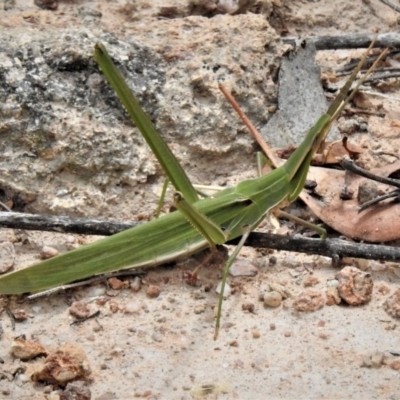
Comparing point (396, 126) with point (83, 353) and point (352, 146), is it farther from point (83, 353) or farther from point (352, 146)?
point (83, 353)

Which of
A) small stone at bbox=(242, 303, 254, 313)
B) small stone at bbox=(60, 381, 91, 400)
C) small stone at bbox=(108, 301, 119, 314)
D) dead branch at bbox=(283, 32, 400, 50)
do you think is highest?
dead branch at bbox=(283, 32, 400, 50)

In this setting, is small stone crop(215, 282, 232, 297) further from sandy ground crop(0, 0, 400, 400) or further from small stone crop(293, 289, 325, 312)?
small stone crop(293, 289, 325, 312)

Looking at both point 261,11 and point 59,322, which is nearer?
point 59,322

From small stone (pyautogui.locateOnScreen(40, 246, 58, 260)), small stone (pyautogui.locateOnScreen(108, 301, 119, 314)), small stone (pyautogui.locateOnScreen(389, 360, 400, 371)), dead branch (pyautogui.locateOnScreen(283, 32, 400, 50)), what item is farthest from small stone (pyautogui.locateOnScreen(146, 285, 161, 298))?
dead branch (pyautogui.locateOnScreen(283, 32, 400, 50))

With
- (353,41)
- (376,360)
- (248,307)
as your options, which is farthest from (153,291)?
(353,41)

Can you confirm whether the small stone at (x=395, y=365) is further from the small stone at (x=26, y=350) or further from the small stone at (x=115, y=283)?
the small stone at (x=26, y=350)

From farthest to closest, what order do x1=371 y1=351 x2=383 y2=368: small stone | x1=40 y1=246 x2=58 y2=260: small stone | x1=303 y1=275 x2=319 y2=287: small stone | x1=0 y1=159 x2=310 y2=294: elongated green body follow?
x1=40 y1=246 x2=58 y2=260: small stone
x1=303 y1=275 x2=319 y2=287: small stone
x1=0 y1=159 x2=310 y2=294: elongated green body
x1=371 y1=351 x2=383 y2=368: small stone

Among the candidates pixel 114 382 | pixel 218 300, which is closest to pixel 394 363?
pixel 218 300
